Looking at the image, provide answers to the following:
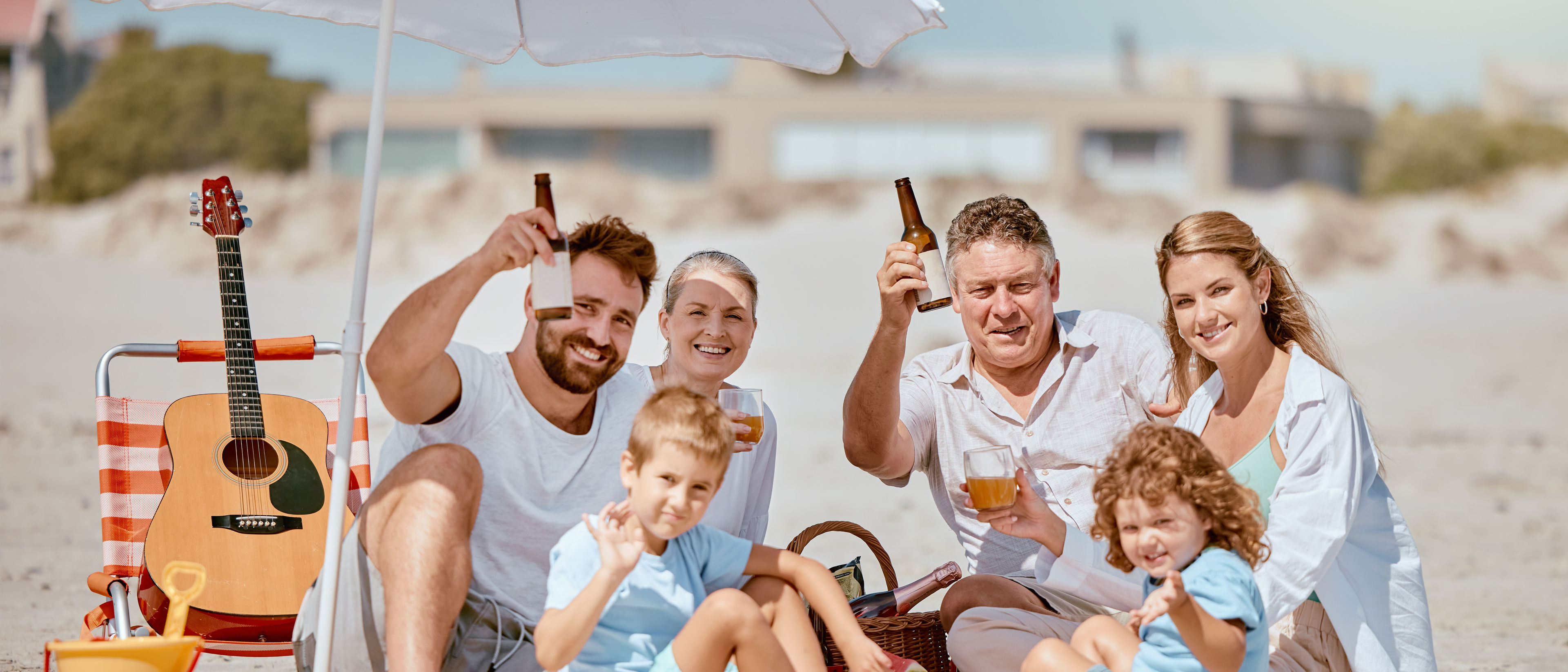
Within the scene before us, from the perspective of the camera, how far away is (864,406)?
402 centimetres

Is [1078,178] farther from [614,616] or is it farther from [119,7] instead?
[614,616]

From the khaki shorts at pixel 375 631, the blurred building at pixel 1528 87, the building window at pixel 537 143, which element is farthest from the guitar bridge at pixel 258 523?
the blurred building at pixel 1528 87

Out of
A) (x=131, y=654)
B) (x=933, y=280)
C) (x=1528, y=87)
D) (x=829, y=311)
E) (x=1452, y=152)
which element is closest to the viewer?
(x=131, y=654)

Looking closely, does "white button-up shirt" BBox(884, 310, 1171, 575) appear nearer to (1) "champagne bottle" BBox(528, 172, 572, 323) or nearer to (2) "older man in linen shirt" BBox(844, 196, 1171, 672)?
(2) "older man in linen shirt" BBox(844, 196, 1171, 672)

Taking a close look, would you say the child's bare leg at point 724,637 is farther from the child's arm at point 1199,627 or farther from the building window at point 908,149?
the building window at point 908,149

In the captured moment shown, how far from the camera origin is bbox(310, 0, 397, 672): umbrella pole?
3.18 metres

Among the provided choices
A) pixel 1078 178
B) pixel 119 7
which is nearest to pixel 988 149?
pixel 1078 178

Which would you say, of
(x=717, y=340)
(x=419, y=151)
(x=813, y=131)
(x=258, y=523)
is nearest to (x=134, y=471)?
(x=258, y=523)

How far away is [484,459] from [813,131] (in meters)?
34.9

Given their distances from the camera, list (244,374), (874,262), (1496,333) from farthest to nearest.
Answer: (874,262), (1496,333), (244,374)

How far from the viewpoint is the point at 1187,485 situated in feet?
9.64

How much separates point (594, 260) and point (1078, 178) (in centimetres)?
3539

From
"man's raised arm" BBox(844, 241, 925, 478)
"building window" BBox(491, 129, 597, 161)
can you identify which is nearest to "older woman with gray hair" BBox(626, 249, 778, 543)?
"man's raised arm" BBox(844, 241, 925, 478)

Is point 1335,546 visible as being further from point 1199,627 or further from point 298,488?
point 298,488
